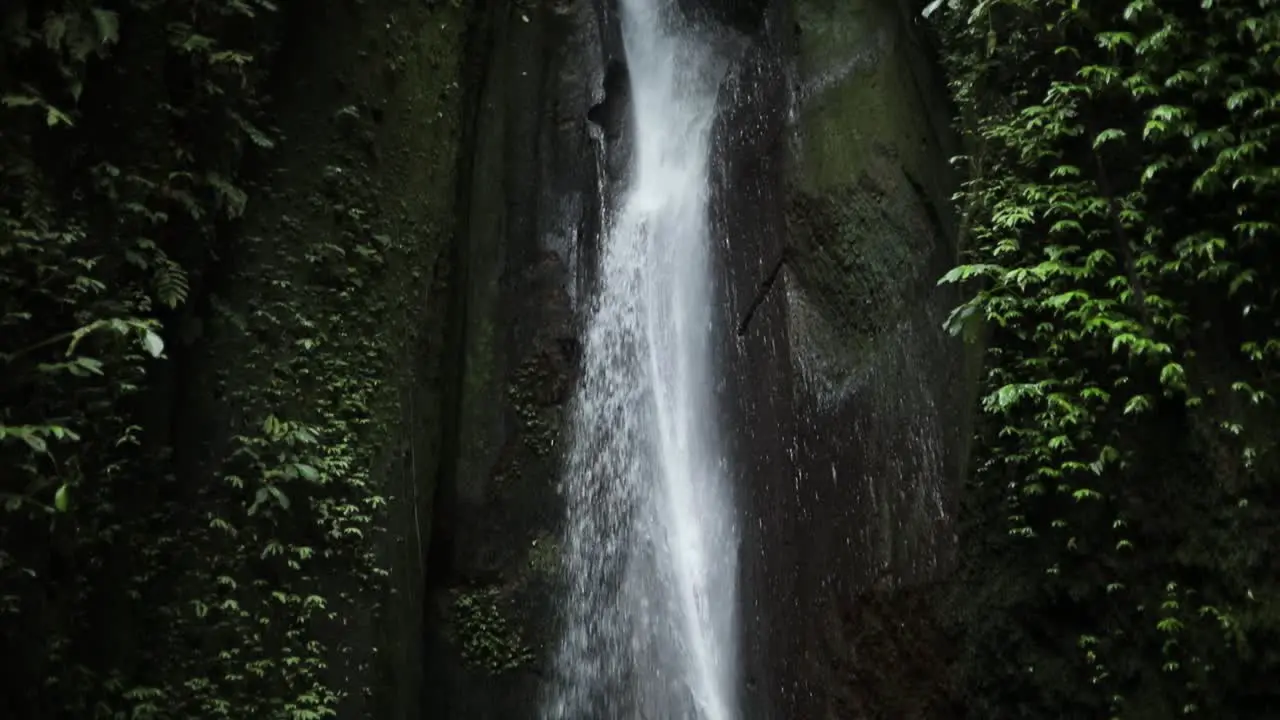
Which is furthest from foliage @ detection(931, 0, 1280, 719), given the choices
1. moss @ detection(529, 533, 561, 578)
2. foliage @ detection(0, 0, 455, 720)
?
foliage @ detection(0, 0, 455, 720)

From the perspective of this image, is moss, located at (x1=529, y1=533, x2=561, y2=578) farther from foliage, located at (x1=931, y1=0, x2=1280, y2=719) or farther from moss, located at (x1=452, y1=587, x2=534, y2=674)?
foliage, located at (x1=931, y1=0, x2=1280, y2=719)

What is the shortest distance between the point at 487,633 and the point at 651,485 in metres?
1.81

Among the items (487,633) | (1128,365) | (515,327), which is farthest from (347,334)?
(1128,365)

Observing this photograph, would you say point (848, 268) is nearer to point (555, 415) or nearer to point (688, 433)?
point (688, 433)

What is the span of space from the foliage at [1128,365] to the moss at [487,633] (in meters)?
3.53

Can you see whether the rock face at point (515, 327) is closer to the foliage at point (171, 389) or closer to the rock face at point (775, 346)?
the rock face at point (775, 346)

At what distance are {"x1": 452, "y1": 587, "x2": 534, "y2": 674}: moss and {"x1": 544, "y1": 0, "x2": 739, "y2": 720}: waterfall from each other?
1.17 feet

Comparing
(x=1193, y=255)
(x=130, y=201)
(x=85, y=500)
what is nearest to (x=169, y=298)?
(x=130, y=201)

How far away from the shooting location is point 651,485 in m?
8.09

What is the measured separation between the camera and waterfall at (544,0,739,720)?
7.41 m

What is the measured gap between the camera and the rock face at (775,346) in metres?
6.66

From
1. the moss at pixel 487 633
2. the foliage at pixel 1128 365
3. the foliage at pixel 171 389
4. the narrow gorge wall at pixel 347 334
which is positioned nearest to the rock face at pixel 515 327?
the moss at pixel 487 633

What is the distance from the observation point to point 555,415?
27.1 ft

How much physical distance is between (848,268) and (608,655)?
11.8 feet
